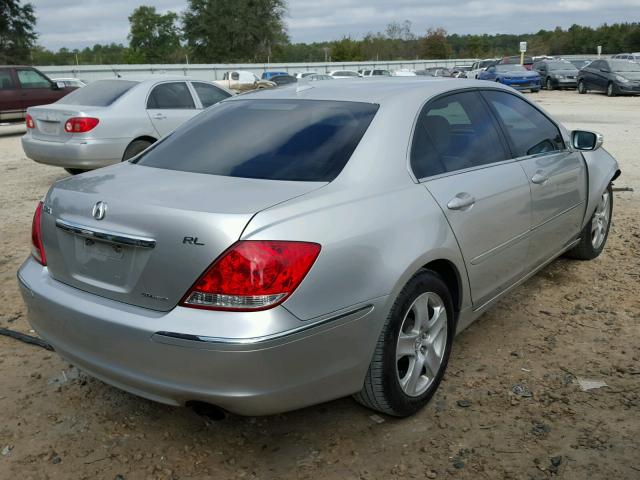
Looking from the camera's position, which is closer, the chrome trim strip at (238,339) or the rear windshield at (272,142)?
the chrome trim strip at (238,339)

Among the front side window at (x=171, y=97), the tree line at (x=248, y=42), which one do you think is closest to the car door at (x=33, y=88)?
the front side window at (x=171, y=97)

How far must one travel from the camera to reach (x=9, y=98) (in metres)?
17.4

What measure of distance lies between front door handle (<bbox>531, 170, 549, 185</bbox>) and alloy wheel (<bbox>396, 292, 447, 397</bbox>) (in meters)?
1.23

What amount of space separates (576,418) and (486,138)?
63.8 inches

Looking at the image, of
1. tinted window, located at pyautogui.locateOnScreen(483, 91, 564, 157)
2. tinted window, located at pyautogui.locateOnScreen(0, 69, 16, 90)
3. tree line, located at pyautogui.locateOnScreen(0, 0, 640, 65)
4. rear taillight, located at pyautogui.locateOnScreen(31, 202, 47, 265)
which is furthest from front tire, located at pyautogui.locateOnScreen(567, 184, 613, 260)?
tree line, located at pyautogui.locateOnScreen(0, 0, 640, 65)

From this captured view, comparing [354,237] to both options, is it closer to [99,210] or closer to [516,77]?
[99,210]

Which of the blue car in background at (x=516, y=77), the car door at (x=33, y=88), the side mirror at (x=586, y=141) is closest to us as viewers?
the side mirror at (x=586, y=141)

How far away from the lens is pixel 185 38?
69250 millimetres

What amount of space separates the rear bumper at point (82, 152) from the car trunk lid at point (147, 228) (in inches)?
224

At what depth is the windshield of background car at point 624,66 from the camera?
27.2m

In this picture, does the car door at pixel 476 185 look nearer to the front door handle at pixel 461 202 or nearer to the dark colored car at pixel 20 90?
the front door handle at pixel 461 202

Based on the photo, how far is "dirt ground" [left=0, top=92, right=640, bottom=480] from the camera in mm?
2734

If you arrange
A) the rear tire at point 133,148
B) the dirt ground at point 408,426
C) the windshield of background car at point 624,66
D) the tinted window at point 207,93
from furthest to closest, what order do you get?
A: the windshield of background car at point 624,66 → the tinted window at point 207,93 → the rear tire at point 133,148 → the dirt ground at point 408,426

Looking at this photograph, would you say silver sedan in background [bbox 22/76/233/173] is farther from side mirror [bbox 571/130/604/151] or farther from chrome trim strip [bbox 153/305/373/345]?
chrome trim strip [bbox 153/305/373/345]
